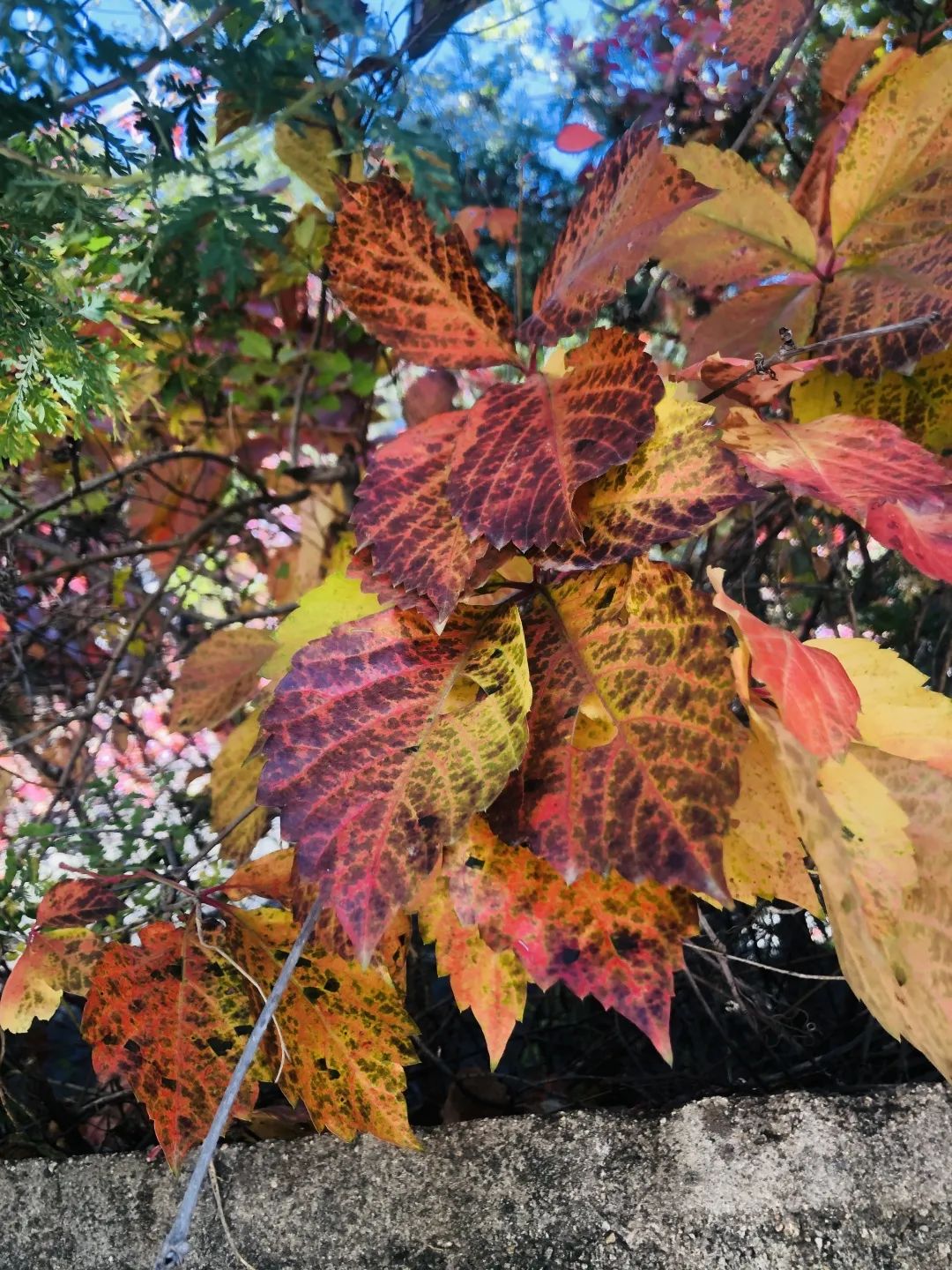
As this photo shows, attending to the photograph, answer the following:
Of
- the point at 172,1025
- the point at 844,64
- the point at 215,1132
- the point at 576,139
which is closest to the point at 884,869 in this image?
the point at 215,1132

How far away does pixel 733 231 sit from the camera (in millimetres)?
510

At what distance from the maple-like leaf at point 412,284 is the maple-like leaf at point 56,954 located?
362 millimetres

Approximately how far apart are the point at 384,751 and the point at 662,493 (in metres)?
0.15

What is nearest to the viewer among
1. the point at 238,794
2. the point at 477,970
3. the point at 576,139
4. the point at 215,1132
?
the point at 215,1132

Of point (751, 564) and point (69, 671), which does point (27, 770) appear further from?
point (751, 564)

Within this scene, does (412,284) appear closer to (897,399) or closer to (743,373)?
(743,373)

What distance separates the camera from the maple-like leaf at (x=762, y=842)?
395mm

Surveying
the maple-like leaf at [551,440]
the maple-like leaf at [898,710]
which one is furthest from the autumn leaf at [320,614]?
the maple-like leaf at [898,710]

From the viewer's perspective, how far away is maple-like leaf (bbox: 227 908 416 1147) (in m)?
0.51

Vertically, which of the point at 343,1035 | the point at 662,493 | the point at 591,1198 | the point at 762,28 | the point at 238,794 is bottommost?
the point at 591,1198

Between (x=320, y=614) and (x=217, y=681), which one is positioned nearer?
(x=320, y=614)

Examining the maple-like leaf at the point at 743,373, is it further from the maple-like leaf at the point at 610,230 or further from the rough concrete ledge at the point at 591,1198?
the rough concrete ledge at the point at 591,1198

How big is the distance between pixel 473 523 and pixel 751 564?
448 millimetres

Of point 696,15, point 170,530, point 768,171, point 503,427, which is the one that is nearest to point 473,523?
point 503,427
